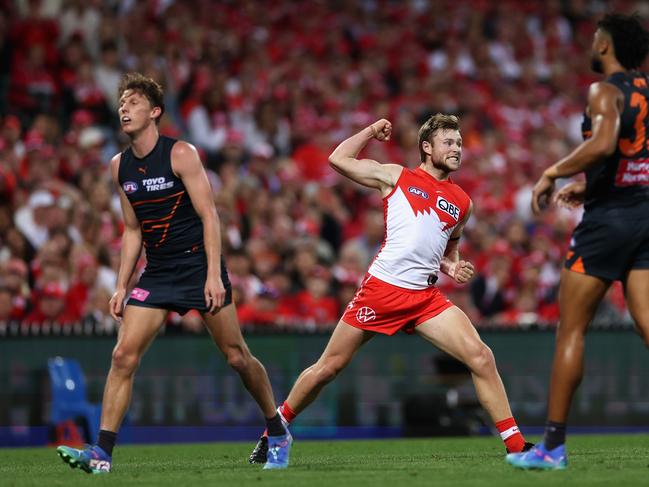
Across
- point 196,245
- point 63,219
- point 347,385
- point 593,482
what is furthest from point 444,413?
point 593,482

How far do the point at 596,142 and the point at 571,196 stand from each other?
19.6 inches

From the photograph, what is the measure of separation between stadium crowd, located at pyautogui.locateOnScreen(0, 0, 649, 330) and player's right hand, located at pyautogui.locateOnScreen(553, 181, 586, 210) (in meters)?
7.09

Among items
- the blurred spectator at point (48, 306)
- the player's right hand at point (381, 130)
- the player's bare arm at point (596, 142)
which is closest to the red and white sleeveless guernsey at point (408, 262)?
the player's right hand at point (381, 130)

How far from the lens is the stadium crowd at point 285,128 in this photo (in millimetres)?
14844

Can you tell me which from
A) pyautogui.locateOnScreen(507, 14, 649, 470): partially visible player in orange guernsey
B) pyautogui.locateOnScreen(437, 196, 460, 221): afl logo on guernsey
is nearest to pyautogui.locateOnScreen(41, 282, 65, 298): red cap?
pyautogui.locateOnScreen(437, 196, 460, 221): afl logo on guernsey

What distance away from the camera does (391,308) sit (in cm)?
873

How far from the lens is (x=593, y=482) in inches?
273

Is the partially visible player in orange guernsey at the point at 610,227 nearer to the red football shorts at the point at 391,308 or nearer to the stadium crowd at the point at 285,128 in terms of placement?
the red football shorts at the point at 391,308

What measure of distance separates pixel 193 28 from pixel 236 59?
83 centimetres

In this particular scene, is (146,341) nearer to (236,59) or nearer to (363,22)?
(236,59)

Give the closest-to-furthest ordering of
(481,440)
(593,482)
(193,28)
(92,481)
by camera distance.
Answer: (593,482), (92,481), (481,440), (193,28)

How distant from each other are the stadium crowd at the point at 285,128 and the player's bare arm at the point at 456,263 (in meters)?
5.20

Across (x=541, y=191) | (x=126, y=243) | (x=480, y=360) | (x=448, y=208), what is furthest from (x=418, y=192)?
(x=126, y=243)

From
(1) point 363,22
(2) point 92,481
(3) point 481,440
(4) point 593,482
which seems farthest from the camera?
(1) point 363,22
